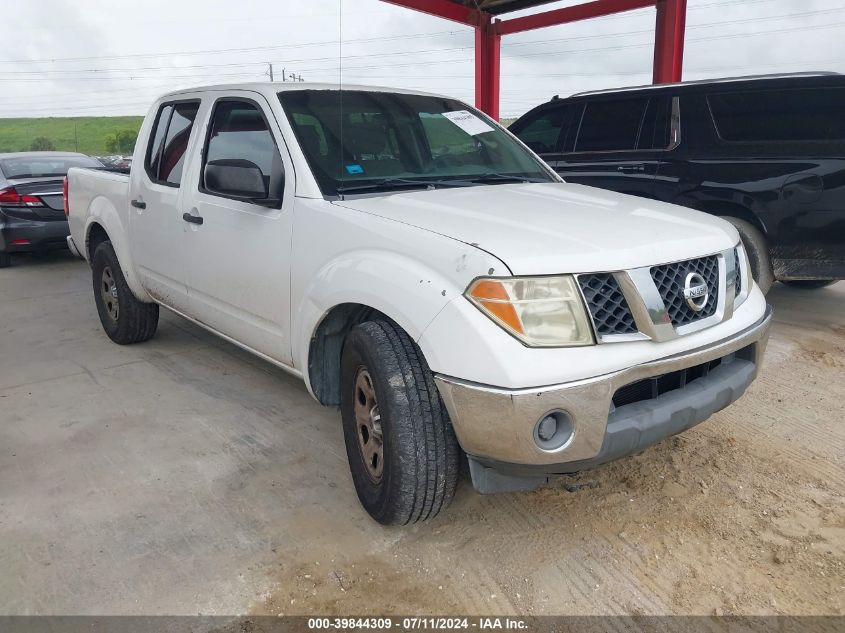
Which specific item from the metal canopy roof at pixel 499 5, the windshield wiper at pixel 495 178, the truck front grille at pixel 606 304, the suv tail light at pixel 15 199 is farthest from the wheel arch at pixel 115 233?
the metal canopy roof at pixel 499 5

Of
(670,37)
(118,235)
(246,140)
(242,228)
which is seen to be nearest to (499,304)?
(242,228)

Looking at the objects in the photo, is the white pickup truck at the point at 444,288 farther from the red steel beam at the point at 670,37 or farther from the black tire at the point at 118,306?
the red steel beam at the point at 670,37

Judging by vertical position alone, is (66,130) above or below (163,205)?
above

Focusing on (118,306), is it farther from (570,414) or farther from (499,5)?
(499,5)

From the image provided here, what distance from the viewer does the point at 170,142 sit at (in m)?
4.18

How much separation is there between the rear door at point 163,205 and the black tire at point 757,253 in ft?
12.6

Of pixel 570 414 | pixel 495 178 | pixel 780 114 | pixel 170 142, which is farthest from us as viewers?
pixel 780 114

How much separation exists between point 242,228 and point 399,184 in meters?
0.80

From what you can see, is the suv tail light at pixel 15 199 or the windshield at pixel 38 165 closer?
the suv tail light at pixel 15 199

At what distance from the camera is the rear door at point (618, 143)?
5699 mm

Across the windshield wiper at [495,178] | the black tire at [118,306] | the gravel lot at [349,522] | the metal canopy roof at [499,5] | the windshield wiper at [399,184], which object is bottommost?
the gravel lot at [349,522]

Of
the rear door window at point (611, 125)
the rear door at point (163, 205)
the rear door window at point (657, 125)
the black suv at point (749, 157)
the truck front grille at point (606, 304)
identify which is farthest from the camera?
the rear door window at point (611, 125)

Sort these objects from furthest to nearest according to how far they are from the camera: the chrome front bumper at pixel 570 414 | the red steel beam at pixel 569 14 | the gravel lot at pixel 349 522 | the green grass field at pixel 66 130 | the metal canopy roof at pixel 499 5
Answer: the green grass field at pixel 66 130
the metal canopy roof at pixel 499 5
the red steel beam at pixel 569 14
the gravel lot at pixel 349 522
the chrome front bumper at pixel 570 414

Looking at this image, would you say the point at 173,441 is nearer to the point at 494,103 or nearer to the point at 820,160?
the point at 820,160
